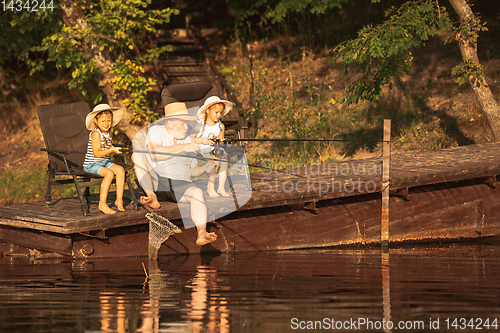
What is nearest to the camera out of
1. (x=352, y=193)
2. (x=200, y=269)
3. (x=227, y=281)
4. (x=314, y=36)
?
(x=227, y=281)

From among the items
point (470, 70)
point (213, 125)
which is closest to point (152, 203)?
point (213, 125)

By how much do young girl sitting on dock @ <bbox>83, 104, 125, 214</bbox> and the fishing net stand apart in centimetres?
36

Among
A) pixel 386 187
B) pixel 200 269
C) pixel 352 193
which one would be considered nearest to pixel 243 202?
pixel 200 269

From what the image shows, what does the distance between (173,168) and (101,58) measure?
5.68 metres

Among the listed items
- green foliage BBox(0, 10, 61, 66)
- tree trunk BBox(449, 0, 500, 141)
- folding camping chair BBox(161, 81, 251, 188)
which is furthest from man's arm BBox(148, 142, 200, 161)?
green foliage BBox(0, 10, 61, 66)

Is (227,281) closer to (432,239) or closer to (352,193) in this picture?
(352,193)

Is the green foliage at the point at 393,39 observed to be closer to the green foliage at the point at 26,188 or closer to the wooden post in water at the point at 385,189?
the wooden post in water at the point at 385,189

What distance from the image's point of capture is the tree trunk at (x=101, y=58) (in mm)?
11148

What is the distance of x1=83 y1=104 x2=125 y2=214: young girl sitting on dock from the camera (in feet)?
20.8

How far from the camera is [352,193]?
279 inches

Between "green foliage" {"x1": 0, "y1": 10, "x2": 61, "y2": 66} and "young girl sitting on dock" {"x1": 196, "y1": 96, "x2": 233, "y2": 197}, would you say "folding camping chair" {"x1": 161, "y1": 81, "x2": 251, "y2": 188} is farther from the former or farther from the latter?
"green foliage" {"x1": 0, "y1": 10, "x2": 61, "y2": 66}

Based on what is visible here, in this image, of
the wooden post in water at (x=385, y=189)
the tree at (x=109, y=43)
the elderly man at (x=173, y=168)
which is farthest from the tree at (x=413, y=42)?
the elderly man at (x=173, y=168)

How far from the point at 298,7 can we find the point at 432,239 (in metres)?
7.69

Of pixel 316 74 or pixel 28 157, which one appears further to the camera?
pixel 316 74
